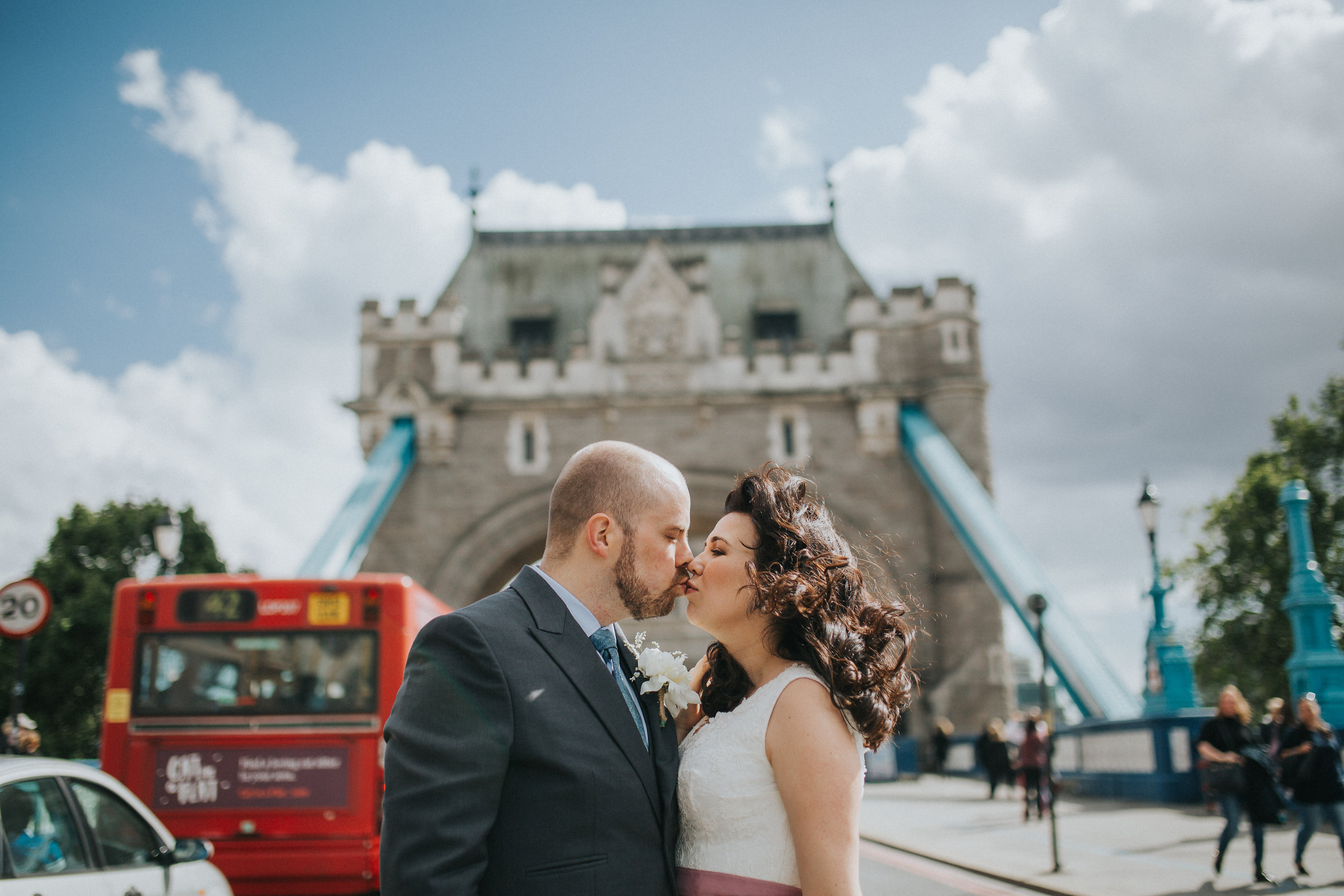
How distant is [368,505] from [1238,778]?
15225mm

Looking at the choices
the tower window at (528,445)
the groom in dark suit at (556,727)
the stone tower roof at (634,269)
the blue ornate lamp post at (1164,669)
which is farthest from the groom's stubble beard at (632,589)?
the stone tower roof at (634,269)

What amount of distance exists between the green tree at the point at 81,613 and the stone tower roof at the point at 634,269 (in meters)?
10.2

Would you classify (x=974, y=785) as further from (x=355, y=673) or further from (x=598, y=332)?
(x=355, y=673)

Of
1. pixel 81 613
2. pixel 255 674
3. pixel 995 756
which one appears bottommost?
pixel 995 756

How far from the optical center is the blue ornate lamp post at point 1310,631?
10.3 m

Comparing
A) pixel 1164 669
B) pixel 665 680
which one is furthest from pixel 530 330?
pixel 665 680

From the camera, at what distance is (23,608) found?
23.5 ft

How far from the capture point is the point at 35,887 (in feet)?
10.4

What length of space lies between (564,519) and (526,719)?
426 mm

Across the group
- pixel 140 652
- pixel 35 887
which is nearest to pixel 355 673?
pixel 140 652

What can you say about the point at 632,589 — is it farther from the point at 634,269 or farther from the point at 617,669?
the point at 634,269

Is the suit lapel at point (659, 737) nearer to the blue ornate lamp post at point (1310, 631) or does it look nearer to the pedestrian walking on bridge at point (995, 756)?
the blue ornate lamp post at point (1310, 631)

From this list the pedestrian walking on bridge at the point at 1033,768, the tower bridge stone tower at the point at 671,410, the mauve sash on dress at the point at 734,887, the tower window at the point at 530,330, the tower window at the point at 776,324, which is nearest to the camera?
the mauve sash on dress at the point at 734,887

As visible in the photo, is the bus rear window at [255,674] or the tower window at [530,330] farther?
the tower window at [530,330]
